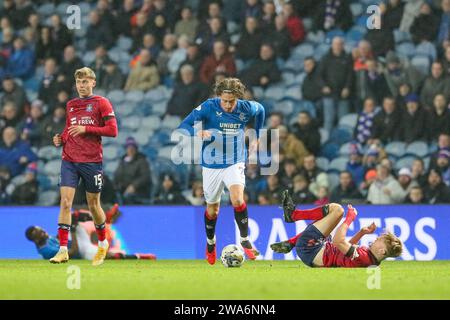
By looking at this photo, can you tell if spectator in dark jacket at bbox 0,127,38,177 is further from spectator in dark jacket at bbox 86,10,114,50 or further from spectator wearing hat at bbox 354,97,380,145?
spectator wearing hat at bbox 354,97,380,145

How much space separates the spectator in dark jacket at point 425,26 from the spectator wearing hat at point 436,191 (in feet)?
12.2

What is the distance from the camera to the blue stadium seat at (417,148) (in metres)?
18.9

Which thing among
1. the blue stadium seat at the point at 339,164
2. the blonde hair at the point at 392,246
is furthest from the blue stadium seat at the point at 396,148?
the blonde hair at the point at 392,246

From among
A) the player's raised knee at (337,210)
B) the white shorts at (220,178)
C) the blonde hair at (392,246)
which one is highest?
the white shorts at (220,178)

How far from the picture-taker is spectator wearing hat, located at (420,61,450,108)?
62.6 ft

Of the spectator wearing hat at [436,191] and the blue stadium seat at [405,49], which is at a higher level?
the blue stadium seat at [405,49]

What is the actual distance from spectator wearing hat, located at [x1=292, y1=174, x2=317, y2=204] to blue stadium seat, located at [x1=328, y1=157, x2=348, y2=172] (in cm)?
121

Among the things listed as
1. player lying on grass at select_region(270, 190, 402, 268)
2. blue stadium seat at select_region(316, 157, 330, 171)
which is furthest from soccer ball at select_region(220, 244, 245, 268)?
A: blue stadium seat at select_region(316, 157, 330, 171)

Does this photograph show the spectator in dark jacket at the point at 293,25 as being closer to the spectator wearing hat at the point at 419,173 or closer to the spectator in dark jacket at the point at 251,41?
the spectator in dark jacket at the point at 251,41

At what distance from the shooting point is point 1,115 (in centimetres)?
2089

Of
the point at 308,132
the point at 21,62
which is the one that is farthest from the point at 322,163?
the point at 21,62

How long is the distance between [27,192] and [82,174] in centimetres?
585

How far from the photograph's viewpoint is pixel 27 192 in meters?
19.2

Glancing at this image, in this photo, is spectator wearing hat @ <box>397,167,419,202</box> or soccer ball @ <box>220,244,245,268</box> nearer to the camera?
soccer ball @ <box>220,244,245,268</box>
